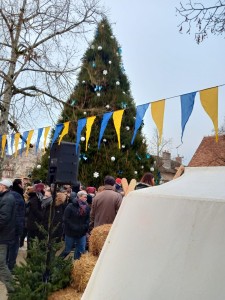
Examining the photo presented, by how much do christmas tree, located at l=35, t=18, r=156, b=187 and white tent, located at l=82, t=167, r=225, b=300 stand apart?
42.0 ft

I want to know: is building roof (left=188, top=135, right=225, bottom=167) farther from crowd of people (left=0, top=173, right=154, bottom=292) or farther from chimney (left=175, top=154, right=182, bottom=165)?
crowd of people (left=0, top=173, right=154, bottom=292)

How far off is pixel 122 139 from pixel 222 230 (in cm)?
1378

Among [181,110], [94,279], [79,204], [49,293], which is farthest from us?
[79,204]

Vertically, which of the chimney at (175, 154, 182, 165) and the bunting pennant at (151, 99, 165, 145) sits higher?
the chimney at (175, 154, 182, 165)

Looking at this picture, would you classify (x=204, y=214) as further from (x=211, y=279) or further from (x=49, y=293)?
(x=49, y=293)

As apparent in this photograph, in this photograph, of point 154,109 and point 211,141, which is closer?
point 154,109

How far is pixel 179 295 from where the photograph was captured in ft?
3.36

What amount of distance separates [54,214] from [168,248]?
650 cm

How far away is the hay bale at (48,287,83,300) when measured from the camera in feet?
16.1

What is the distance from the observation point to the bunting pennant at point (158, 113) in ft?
21.8

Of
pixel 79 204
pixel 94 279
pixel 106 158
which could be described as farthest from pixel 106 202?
pixel 106 158

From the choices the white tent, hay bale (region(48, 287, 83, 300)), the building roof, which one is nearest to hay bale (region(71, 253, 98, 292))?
hay bale (region(48, 287, 83, 300))

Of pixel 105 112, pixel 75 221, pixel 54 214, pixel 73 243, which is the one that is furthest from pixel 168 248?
pixel 105 112

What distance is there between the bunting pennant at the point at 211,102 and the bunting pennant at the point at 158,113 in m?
0.90
